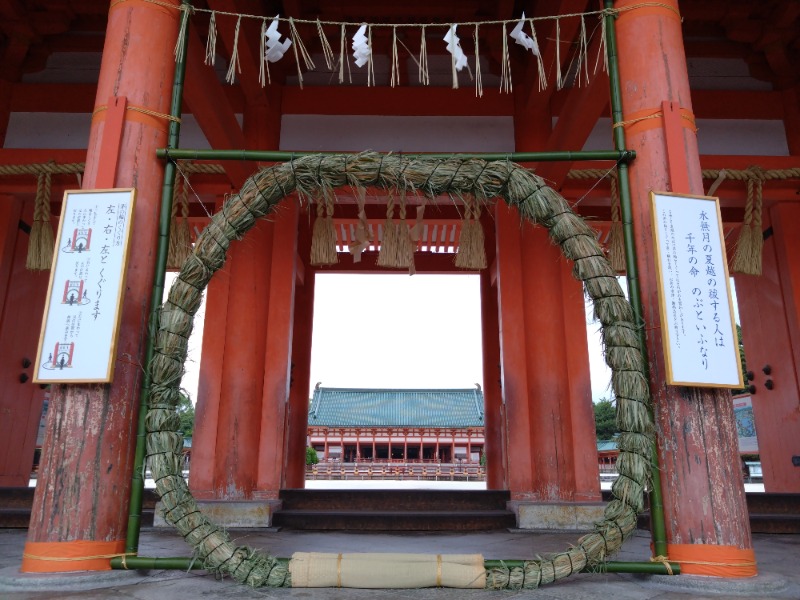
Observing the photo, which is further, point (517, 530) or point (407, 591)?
point (517, 530)

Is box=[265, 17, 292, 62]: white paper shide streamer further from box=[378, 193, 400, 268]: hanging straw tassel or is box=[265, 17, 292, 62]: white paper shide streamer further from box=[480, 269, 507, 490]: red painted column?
box=[480, 269, 507, 490]: red painted column

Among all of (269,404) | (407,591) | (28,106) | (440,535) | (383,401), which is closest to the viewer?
(407,591)

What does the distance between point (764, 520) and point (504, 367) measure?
230 cm

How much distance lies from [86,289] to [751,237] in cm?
494

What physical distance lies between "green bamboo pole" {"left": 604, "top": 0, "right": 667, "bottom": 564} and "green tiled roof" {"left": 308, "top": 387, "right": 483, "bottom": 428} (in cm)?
1713

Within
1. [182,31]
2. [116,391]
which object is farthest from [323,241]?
[116,391]

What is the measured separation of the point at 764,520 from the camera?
14.4ft

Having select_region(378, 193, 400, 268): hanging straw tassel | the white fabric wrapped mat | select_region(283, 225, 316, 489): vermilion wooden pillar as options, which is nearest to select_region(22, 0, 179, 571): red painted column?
the white fabric wrapped mat

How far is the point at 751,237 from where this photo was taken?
4.77m

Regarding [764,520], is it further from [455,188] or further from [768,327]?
[455,188]

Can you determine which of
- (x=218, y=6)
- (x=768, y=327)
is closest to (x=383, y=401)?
(x=768, y=327)

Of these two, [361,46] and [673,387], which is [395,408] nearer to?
[361,46]

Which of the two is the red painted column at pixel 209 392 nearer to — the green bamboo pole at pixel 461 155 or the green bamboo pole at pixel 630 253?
the green bamboo pole at pixel 461 155

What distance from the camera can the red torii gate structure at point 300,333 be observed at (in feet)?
8.20
